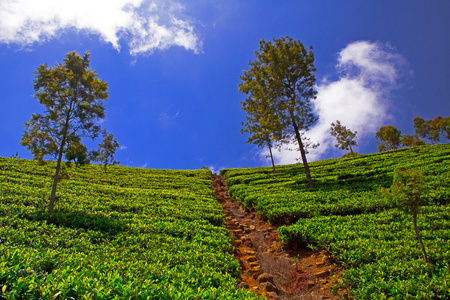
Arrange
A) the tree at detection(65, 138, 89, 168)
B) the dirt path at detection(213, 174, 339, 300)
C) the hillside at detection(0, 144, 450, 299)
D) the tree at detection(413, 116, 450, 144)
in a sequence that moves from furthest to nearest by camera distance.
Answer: the tree at detection(413, 116, 450, 144)
the tree at detection(65, 138, 89, 168)
the dirt path at detection(213, 174, 339, 300)
the hillside at detection(0, 144, 450, 299)

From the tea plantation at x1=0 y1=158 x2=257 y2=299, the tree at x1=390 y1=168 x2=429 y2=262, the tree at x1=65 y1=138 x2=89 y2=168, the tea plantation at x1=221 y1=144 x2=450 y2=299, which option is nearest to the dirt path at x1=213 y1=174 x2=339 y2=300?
the tea plantation at x1=221 y1=144 x2=450 y2=299

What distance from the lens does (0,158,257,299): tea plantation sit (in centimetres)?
449

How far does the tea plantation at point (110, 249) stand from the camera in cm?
449

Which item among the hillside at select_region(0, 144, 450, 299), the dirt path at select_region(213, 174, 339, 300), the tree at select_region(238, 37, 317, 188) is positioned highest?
the tree at select_region(238, 37, 317, 188)

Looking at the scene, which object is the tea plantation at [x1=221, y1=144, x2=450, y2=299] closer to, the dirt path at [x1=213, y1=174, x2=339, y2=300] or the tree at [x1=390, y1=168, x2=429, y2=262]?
the tree at [x1=390, y1=168, x2=429, y2=262]

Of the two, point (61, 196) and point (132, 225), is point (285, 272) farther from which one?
point (61, 196)

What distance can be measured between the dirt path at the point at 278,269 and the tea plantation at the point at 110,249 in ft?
2.81

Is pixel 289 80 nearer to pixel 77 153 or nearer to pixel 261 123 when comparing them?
pixel 261 123

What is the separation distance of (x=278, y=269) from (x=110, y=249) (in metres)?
6.63

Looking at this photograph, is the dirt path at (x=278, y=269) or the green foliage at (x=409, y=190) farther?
the dirt path at (x=278, y=269)

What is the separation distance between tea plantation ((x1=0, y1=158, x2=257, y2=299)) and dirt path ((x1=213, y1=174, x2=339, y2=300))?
86cm

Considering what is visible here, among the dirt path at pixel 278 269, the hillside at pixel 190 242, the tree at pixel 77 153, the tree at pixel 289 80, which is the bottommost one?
the dirt path at pixel 278 269

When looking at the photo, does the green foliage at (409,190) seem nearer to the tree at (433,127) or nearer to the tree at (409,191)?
the tree at (409,191)

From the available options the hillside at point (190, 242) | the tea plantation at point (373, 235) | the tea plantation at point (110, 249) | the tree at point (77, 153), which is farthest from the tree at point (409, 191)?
the tree at point (77, 153)
